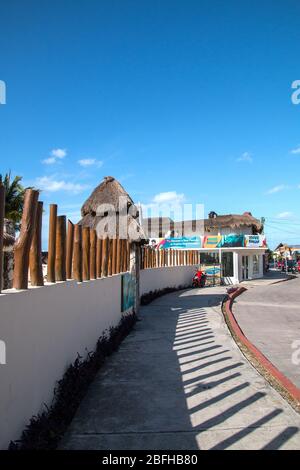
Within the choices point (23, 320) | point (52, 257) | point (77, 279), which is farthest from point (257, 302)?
point (23, 320)

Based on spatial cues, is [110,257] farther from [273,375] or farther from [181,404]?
[181,404]

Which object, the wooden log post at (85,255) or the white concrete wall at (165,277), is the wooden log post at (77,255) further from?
the white concrete wall at (165,277)

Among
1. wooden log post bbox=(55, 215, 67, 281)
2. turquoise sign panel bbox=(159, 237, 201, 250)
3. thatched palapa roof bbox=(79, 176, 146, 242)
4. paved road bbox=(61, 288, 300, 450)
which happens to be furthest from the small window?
wooden log post bbox=(55, 215, 67, 281)

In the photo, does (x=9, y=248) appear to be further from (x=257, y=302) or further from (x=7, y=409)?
(x=257, y=302)

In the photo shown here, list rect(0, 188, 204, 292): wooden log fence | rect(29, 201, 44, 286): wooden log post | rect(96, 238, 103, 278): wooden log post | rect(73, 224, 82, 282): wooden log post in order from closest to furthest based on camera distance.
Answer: rect(0, 188, 204, 292): wooden log fence < rect(29, 201, 44, 286): wooden log post < rect(73, 224, 82, 282): wooden log post < rect(96, 238, 103, 278): wooden log post

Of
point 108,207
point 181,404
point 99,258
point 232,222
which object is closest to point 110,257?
point 99,258

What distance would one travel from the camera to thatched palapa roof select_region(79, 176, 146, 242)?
1288 cm

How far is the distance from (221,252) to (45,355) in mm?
28104

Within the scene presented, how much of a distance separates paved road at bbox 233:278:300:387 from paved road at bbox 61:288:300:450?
29.4 inches

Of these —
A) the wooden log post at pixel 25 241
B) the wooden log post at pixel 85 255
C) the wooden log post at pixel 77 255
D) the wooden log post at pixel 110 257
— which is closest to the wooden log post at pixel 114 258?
the wooden log post at pixel 110 257

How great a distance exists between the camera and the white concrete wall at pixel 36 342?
346cm

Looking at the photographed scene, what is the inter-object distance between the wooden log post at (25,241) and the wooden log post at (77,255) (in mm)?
2364

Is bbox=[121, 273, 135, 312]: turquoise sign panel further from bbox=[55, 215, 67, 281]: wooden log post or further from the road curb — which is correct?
bbox=[55, 215, 67, 281]: wooden log post

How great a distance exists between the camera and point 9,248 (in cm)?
591
